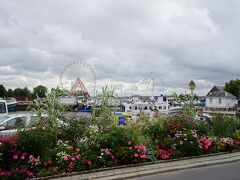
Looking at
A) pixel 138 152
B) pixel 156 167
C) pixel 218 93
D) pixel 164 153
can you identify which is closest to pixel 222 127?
pixel 164 153

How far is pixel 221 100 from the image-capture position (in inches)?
2697

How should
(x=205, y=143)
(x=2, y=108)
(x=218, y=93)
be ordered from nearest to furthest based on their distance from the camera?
(x=205, y=143) → (x=2, y=108) → (x=218, y=93)

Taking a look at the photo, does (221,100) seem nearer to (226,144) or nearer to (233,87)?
(233,87)

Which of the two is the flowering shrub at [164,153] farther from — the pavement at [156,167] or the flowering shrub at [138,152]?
the flowering shrub at [138,152]

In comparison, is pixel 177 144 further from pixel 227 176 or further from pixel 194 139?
pixel 227 176

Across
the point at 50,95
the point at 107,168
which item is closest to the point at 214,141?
the point at 107,168

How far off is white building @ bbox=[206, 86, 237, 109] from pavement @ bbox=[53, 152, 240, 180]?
59.7m

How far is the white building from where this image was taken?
67.3 meters

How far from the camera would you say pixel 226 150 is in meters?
11.2

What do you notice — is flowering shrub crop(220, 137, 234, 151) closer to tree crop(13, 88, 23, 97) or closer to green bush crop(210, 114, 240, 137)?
green bush crop(210, 114, 240, 137)

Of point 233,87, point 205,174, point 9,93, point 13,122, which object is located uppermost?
point 233,87

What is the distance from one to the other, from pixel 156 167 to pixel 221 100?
6447cm

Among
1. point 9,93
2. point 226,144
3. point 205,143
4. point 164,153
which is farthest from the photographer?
point 9,93

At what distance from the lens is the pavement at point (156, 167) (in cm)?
754
